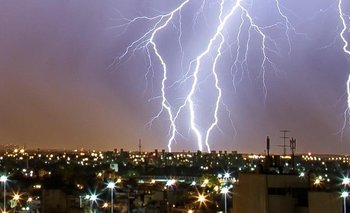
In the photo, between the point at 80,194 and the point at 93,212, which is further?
the point at 80,194

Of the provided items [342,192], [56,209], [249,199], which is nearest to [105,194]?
[56,209]

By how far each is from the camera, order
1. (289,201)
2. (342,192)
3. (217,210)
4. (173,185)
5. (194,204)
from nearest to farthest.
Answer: (342,192) → (289,201) → (217,210) → (194,204) → (173,185)

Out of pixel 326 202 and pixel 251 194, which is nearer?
pixel 326 202

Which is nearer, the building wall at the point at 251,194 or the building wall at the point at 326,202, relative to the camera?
the building wall at the point at 326,202

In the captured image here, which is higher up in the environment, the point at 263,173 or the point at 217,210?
the point at 263,173

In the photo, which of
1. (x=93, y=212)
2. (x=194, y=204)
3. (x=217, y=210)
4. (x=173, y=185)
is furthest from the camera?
(x=173, y=185)

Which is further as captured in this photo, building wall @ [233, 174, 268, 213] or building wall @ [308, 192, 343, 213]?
building wall @ [233, 174, 268, 213]

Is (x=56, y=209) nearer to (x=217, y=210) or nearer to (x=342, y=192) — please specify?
(x=217, y=210)

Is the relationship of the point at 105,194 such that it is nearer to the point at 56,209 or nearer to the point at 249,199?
the point at 56,209
